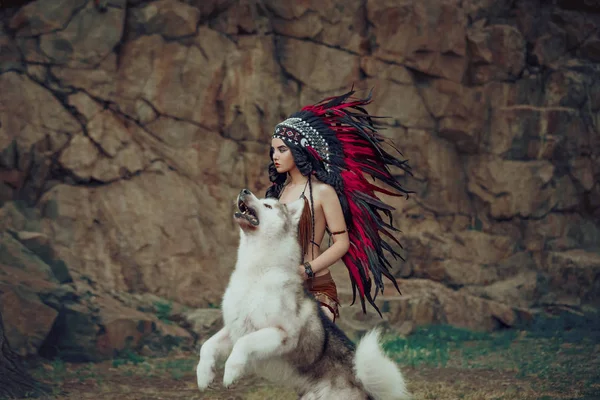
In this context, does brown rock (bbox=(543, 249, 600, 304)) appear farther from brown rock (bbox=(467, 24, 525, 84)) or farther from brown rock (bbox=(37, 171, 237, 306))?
brown rock (bbox=(37, 171, 237, 306))

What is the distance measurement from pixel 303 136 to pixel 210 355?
135 centimetres

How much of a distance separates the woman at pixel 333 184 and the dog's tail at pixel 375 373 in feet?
1.79

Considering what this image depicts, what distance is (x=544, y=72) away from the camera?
1191 centimetres

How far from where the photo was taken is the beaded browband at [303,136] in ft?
15.3

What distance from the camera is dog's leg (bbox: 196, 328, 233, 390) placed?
4.08 m

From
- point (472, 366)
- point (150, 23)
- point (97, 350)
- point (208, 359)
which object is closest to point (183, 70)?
point (150, 23)

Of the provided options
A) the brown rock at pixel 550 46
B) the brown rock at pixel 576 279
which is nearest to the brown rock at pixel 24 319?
the brown rock at pixel 576 279

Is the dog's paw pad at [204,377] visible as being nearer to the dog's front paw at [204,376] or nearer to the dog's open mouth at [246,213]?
the dog's front paw at [204,376]

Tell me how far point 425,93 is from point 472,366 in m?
4.20

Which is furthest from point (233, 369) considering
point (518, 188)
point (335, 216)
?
point (518, 188)

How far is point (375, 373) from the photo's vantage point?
4062mm

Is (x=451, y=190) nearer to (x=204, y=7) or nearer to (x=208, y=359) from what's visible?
(x=204, y=7)

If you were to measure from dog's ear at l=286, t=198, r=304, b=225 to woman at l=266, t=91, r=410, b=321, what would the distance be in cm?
6

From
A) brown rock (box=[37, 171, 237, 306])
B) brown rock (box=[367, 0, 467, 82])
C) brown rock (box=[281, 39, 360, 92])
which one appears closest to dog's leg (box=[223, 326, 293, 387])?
brown rock (box=[37, 171, 237, 306])
